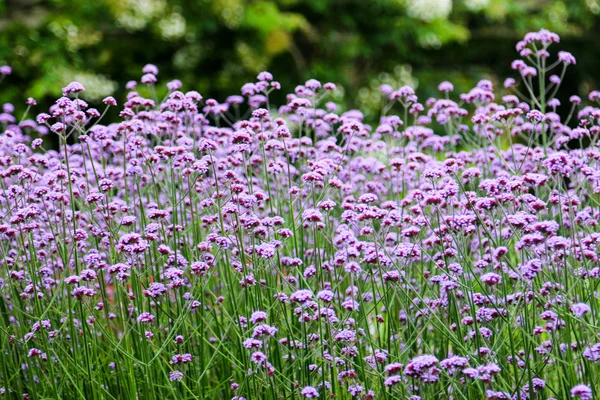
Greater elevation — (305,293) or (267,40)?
(267,40)

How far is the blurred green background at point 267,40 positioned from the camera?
1206 centimetres

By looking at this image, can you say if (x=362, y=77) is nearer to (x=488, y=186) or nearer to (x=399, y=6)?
(x=399, y=6)

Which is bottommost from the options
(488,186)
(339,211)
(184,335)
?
(184,335)

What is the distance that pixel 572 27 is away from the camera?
15094 mm

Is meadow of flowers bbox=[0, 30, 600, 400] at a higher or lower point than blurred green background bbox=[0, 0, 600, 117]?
lower

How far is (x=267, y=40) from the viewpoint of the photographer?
12.8 metres

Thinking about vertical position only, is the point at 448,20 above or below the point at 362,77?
above

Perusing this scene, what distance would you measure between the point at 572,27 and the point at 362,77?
4340 millimetres

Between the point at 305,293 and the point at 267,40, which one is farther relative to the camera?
the point at 267,40

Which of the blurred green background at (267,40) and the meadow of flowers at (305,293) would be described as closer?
the meadow of flowers at (305,293)

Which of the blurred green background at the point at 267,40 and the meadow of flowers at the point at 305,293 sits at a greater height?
the blurred green background at the point at 267,40

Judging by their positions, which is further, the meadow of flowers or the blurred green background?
the blurred green background

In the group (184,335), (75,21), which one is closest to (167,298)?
(184,335)

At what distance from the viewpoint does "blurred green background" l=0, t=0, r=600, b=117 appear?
12.1 m
